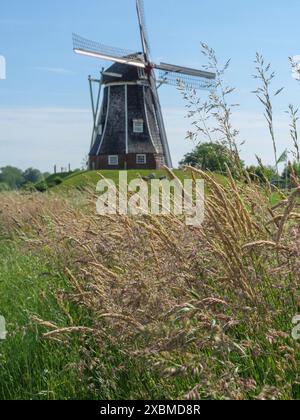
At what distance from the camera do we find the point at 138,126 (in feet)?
130

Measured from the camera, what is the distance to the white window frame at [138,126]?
129 ft

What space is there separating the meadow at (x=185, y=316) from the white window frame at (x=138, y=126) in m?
35.8

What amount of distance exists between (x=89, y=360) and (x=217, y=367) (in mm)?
885

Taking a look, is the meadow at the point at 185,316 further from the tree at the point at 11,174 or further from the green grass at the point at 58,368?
the tree at the point at 11,174

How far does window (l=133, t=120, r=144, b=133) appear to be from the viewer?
39375 mm

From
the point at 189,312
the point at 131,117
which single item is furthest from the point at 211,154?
the point at 131,117

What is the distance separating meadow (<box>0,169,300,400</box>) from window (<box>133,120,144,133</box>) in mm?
35804

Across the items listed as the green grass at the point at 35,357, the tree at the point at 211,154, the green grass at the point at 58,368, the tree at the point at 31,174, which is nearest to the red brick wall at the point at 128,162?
the tree at the point at 211,154

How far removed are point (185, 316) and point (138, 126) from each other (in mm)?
Answer: 37735

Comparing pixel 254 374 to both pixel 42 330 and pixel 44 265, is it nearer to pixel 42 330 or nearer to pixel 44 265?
pixel 42 330

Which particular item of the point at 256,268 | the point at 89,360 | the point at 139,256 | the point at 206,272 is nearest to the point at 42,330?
the point at 89,360

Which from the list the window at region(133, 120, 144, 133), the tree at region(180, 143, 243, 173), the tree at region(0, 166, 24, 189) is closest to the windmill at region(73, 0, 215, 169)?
the window at region(133, 120, 144, 133)

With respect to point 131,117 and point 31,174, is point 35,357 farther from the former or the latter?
point 31,174

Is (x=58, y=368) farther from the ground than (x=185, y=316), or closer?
closer
